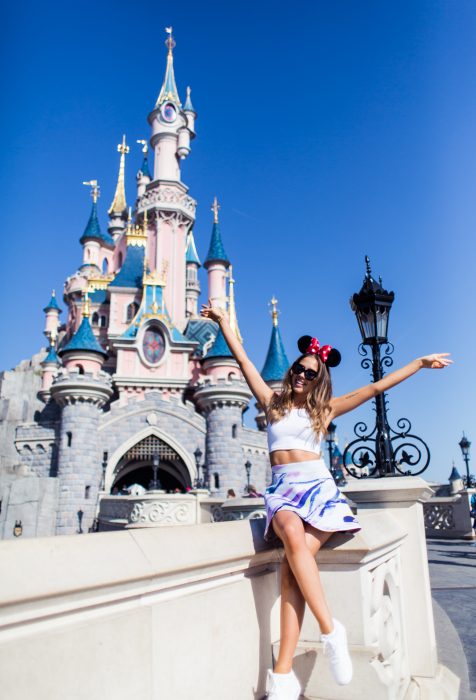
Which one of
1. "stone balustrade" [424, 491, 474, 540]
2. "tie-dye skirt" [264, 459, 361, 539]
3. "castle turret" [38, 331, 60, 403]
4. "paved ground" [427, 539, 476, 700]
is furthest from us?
"castle turret" [38, 331, 60, 403]

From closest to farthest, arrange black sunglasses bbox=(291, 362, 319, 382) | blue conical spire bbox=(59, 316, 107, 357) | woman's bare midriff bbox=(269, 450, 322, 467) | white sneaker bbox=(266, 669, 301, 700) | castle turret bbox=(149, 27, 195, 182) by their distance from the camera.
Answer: white sneaker bbox=(266, 669, 301, 700) < woman's bare midriff bbox=(269, 450, 322, 467) < black sunglasses bbox=(291, 362, 319, 382) < blue conical spire bbox=(59, 316, 107, 357) < castle turret bbox=(149, 27, 195, 182)

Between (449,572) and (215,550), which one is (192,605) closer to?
(215,550)

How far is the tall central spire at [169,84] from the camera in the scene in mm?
32969

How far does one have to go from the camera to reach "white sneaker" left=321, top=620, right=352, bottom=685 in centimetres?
195

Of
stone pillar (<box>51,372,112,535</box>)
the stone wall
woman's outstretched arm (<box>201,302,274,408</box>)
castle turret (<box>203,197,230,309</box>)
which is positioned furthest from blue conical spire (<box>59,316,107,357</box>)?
woman's outstretched arm (<box>201,302,274,408</box>)

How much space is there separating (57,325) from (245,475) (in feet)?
82.3

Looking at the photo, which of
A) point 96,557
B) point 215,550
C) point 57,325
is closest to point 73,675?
point 96,557

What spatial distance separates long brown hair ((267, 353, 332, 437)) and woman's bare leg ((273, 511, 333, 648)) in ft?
1.64

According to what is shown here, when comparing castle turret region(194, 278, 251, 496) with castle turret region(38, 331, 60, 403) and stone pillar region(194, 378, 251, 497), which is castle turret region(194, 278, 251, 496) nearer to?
stone pillar region(194, 378, 251, 497)

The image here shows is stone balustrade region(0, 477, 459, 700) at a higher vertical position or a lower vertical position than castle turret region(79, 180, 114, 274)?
lower

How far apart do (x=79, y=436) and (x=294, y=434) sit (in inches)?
856

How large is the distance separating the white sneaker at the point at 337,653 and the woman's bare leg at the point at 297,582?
0.03 m

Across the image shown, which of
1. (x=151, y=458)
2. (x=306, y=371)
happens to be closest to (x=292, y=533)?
(x=306, y=371)

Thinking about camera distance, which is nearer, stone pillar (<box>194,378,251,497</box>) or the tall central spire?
stone pillar (<box>194,378,251,497</box>)
